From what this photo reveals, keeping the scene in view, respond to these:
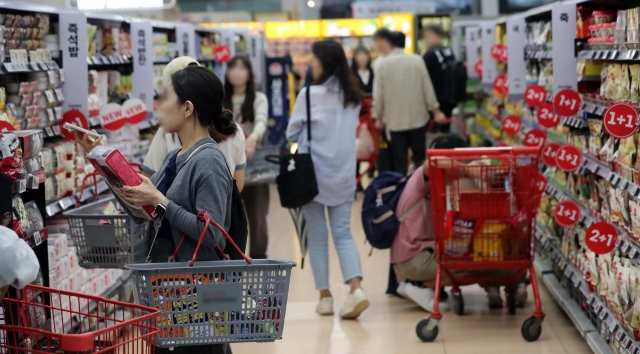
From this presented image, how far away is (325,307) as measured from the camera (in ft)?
17.9

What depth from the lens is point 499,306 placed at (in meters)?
5.46

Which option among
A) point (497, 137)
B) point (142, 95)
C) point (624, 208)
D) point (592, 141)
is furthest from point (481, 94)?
point (624, 208)

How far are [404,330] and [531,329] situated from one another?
2.44 feet

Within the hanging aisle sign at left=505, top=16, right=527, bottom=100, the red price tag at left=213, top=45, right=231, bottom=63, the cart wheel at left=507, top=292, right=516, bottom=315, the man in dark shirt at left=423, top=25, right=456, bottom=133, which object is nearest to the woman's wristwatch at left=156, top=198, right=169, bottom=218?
the cart wheel at left=507, top=292, right=516, bottom=315

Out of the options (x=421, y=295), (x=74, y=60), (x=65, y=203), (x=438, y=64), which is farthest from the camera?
(x=438, y=64)

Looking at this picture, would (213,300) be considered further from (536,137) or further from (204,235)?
(536,137)

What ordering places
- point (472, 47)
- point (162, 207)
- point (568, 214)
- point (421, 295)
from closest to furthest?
point (162, 207), point (568, 214), point (421, 295), point (472, 47)

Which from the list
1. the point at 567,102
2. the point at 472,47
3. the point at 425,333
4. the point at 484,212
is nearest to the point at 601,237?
the point at 484,212

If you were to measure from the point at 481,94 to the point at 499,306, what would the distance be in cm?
659

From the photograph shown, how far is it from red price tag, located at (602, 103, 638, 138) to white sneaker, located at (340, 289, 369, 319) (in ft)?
6.91

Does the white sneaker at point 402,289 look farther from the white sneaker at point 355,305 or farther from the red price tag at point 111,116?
the red price tag at point 111,116

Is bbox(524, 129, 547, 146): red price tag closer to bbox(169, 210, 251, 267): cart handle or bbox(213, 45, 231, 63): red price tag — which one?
bbox(169, 210, 251, 267): cart handle

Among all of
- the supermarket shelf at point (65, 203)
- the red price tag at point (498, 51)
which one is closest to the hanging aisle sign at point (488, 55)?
the red price tag at point (498, 51)

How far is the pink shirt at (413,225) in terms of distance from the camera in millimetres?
5223
